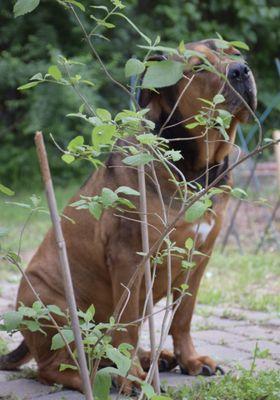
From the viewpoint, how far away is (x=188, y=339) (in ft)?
11.8

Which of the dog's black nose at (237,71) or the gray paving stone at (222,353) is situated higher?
the dog's black nose at (237,71)

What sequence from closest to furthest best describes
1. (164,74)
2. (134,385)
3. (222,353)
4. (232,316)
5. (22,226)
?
(164,74) → (134,385) → (222,353) → (232,316) → (22,226)

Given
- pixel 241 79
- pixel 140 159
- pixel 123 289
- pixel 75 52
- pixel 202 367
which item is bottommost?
pixel 75 52

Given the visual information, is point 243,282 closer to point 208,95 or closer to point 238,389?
point 208,95

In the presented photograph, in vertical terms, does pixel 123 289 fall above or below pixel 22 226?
above

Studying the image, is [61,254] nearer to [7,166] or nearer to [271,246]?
[271,246]

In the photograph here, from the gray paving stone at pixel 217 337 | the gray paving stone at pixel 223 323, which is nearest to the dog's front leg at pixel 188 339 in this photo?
the gray paving stone at pixel 217 337

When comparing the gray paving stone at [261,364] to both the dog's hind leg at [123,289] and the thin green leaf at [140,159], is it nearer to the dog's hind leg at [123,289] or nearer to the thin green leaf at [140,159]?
the dog's hind leg at [123,289]

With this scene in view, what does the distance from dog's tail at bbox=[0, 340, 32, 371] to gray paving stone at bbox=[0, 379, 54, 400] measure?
0.40 ft

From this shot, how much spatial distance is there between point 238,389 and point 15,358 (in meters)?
1.11

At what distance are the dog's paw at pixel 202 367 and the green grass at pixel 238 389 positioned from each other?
0.70 ft

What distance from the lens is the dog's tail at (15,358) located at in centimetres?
356

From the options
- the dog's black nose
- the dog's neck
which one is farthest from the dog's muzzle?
the dog's neck

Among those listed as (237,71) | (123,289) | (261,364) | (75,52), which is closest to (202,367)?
(261,364)
